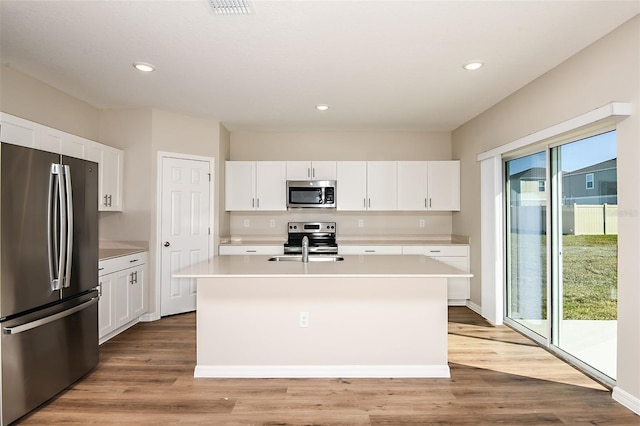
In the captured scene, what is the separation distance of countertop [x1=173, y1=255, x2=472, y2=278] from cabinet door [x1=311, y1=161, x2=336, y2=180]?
6.98ft

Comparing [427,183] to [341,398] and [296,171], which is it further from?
[341,398]

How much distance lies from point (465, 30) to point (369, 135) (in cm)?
304

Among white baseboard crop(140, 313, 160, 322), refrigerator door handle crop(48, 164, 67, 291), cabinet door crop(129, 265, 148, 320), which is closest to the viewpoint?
refrigerator door handle crop(48, 164, 67, 291)

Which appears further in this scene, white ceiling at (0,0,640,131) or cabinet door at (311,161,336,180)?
cabinet door at (311,161,336,180)

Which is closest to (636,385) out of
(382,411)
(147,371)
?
(382,411)

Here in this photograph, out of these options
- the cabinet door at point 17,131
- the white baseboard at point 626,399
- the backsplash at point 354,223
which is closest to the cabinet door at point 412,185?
the backsplash at point 354,223

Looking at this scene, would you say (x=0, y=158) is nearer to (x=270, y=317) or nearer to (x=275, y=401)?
(x=270, y=317)

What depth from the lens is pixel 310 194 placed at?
5043 mm

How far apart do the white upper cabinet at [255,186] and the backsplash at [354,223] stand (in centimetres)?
34

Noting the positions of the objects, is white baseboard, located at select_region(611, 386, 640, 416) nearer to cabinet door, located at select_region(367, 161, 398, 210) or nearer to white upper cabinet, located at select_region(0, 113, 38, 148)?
cabinet door, located at select_region(367, 161, 398, 210)

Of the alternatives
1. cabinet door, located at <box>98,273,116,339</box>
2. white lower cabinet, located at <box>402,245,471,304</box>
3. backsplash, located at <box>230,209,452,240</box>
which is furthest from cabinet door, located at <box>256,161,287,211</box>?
cabinet door, located at <box>98,273,116,339</box>

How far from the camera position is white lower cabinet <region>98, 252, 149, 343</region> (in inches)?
133

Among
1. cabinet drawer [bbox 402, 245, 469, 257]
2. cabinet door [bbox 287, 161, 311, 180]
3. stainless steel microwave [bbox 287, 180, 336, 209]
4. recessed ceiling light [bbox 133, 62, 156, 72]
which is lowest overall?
cabinet drawer [bbox 402, 245, 469, 257]

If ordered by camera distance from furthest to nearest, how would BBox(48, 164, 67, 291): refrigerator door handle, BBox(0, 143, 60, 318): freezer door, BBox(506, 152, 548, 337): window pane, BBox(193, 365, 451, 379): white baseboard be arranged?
BBox(506, 152, 548, 337): window pane, BBox(193, 365, 451, 379): white baseboard, BBox(48, 164, 67, 291): refrigerator door handle, BBox(0, 143, 60, 318): freezer door
